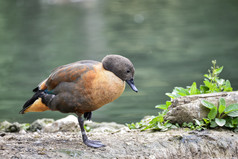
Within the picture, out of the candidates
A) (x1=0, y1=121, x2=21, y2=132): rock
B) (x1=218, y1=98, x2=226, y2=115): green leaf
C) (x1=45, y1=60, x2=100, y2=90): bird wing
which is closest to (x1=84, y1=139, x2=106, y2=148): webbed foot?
(x1=45, y1=60, x2=100, y2=90): bird wing

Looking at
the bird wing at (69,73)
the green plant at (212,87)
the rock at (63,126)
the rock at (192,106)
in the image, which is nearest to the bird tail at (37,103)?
the bird wing at (69,73)

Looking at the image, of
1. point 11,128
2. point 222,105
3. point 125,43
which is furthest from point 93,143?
point 125,43

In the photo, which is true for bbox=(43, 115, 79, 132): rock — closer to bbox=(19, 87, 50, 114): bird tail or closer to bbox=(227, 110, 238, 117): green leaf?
bbox=(19, 87, 50, 114): bird tail

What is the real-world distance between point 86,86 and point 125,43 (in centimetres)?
1309

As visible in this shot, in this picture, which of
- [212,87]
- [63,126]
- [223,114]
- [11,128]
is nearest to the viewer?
[223,114]

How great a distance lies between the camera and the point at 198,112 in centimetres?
544

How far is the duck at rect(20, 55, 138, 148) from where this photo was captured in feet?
15.5

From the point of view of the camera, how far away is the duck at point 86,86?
4.72 meters

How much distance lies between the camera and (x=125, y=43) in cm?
1770

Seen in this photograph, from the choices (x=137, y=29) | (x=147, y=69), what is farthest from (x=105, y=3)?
(x=147, y=69)

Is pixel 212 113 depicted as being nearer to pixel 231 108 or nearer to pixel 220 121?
pixel 220 121

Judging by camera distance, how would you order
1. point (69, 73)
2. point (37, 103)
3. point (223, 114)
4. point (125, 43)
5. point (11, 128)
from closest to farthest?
point (69, 73) < point (37, 103) < point (223, 114) < point (11, 128) < point (125, 43)

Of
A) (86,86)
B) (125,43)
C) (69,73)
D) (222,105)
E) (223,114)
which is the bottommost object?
(223,114)

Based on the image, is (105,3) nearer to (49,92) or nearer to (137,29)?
(137,29)
